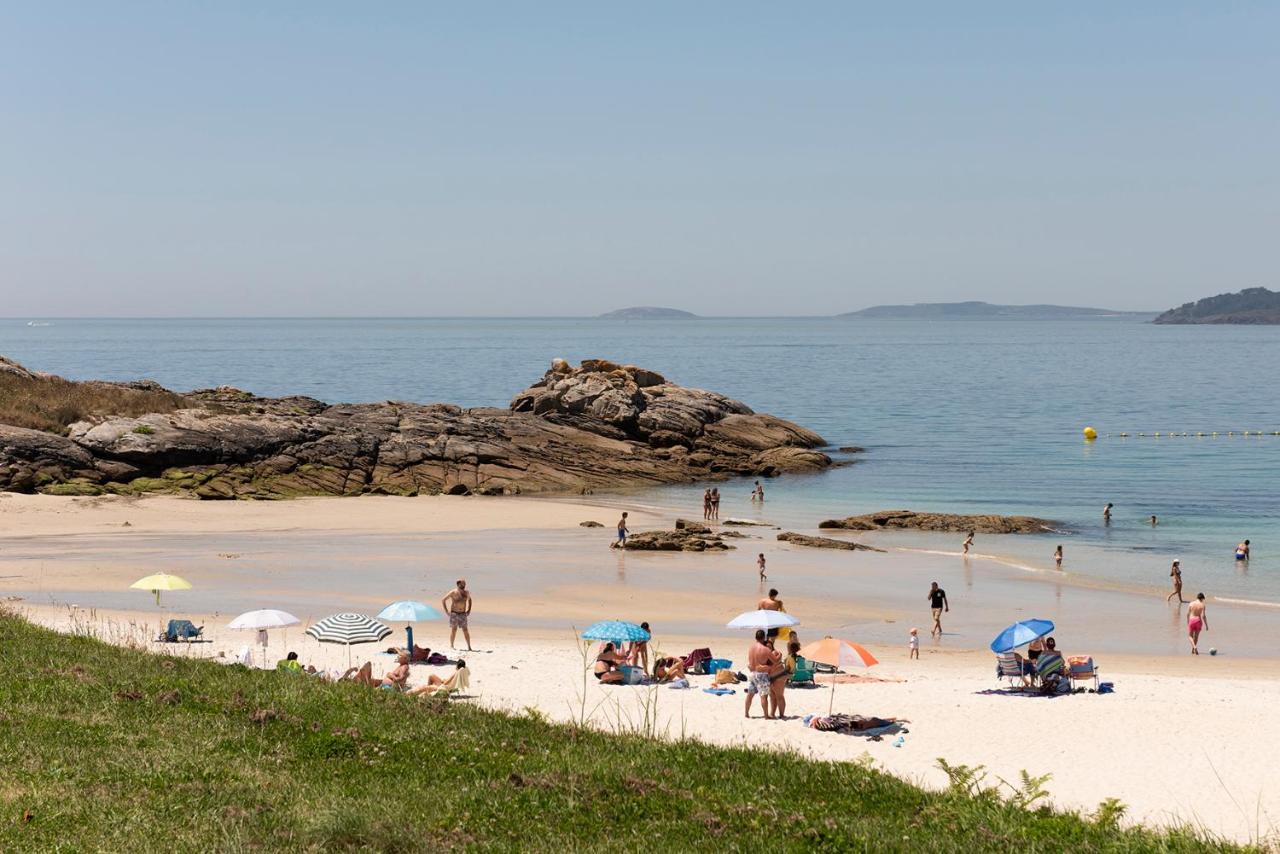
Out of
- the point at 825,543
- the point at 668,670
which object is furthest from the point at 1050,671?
the point at 825,543

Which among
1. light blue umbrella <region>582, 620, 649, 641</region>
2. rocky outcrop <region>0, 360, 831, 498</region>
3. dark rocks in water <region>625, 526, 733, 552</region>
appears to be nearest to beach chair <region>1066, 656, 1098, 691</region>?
light blue umbrella <region>582, 620, 649, 641</region>

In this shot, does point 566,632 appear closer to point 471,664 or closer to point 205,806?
point 471,664

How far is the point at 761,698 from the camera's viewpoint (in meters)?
17.6

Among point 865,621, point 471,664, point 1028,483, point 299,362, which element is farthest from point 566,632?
point 299,362

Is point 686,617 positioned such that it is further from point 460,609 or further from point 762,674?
point 762,674

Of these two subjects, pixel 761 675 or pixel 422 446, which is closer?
pixel 761 675

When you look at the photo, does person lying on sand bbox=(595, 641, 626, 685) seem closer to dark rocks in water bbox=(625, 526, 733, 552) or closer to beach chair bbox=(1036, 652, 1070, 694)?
beach chair bbox=(1036, 652, 1070, 694)

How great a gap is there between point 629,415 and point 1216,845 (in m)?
50.4

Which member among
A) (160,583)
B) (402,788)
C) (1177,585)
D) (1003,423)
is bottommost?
(1177,585)

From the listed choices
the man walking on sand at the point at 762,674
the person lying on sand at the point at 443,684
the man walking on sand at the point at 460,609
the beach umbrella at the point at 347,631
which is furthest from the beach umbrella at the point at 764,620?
the beach umbrella at the point at 347,631

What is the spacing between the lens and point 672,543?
37438 millimetres

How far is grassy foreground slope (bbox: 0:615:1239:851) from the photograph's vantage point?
952 cm

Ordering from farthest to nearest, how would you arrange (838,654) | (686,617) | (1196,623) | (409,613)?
(686,617) → (1196,623) → (409,613) → (838,654)

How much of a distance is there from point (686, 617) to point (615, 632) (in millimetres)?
7746
